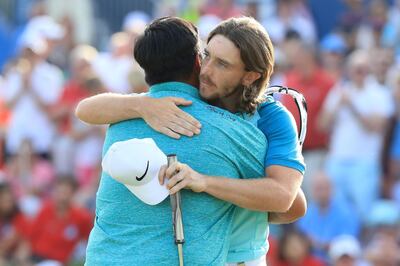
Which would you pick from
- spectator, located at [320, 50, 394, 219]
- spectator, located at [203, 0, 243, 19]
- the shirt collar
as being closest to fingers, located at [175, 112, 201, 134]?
the shirt collar

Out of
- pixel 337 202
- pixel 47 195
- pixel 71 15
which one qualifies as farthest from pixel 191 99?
pixel 71 15

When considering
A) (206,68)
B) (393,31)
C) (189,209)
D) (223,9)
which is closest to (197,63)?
(206,68)

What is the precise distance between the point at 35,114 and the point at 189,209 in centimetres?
739

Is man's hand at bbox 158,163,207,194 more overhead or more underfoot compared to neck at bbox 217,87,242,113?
more underfoot

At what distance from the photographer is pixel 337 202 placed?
32.7 feet

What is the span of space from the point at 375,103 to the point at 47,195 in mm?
3369

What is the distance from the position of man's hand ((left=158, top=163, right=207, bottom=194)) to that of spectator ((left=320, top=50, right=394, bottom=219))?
225 inches

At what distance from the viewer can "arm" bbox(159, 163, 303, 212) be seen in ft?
14.5

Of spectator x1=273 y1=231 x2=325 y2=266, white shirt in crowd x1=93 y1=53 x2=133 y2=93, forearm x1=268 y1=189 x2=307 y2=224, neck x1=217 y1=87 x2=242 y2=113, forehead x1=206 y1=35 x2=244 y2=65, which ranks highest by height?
forehead x1=206 y1=35 x2=244 y2=65

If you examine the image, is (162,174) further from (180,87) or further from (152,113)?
(180,87)

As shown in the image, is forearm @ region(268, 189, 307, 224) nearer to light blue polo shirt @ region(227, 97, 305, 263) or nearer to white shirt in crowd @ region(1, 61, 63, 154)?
light blue polo shirt @ region(227, 97, 305, 263)

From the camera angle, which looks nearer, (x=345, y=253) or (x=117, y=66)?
(x=345, y=253)

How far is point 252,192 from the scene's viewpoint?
14.8 ft

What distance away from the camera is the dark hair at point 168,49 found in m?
4.54
